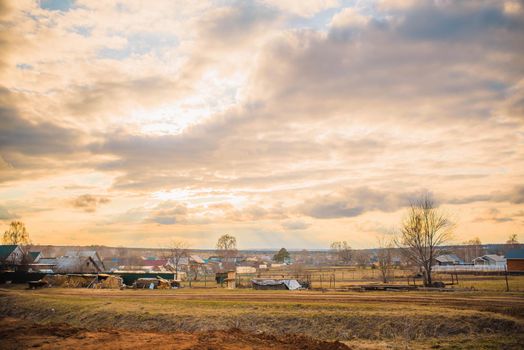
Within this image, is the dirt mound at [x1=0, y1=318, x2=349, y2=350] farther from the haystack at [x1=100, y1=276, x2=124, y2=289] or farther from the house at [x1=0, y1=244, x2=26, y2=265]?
the house at [x1=0, y1=244, x2=26, y2=265]

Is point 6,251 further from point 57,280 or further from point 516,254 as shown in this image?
point 516,254

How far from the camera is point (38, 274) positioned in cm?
6906

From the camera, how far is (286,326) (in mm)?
26547

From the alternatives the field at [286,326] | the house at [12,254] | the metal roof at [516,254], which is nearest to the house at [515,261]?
the metal roof at [516,254]

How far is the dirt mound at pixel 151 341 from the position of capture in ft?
64.6

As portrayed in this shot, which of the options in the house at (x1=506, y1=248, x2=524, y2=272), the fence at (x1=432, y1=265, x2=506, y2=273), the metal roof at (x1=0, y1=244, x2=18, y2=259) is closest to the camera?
the house at (x1=506, y1=248, x2=524, y2=272)

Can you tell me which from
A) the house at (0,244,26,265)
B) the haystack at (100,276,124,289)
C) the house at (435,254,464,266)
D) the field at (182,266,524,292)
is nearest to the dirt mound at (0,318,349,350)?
the field at (182,266,524,292)

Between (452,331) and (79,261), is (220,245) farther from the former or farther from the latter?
(452,331)

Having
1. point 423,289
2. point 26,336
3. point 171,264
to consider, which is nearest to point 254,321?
point 26,336

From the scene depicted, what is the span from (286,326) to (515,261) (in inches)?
2926

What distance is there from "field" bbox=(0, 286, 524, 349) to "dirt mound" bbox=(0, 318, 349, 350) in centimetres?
5

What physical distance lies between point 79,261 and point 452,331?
81910 mm

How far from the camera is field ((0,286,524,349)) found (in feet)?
68.9

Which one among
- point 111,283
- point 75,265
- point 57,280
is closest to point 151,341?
point 111,283
